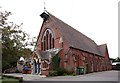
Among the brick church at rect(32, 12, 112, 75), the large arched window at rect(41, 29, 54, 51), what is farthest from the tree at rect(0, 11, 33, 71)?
the large arched window at rect(41, 29, 54, 51)

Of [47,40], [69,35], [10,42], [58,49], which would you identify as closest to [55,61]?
[58,49]

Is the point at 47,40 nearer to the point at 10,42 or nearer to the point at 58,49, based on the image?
→ the point at 58,49

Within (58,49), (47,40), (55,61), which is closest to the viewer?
(55,61)

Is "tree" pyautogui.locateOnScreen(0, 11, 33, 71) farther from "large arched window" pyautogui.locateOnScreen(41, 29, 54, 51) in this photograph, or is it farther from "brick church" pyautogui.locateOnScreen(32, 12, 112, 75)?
"large arched window" pyautogui.locateOnScreen(41, 29, 54, 51)

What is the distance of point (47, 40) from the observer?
52000mm

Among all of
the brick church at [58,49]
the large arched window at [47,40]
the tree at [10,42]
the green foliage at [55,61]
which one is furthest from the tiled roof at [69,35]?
the tree at [10,42]

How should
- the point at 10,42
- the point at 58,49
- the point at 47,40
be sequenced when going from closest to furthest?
the point at 10,42, the point at 58,49, the point at 47,40

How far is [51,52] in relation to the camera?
4750cm

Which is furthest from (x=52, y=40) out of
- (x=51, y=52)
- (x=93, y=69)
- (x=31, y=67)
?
(x=93, y=69)

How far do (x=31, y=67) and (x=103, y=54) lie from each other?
32.8 m

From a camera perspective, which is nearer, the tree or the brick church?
the tree

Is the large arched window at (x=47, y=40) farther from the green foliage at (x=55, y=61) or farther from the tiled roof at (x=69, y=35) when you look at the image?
the green foliage at (x=55, y=61)

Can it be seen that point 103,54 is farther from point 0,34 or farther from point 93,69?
point 0,34

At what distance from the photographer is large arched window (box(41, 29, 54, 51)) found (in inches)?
1991
